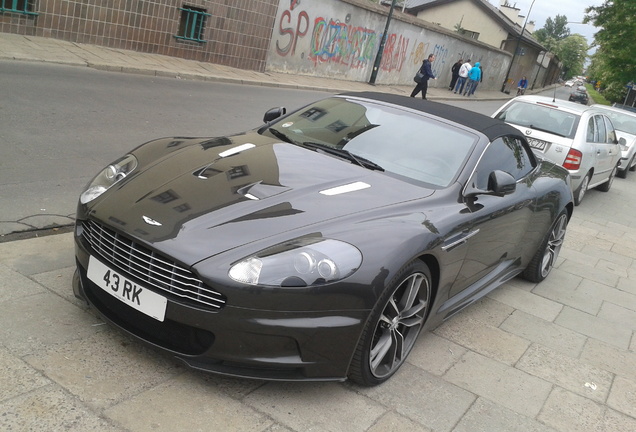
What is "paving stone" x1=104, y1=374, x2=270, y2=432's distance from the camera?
9.28ft

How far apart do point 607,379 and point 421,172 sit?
6.16 ft

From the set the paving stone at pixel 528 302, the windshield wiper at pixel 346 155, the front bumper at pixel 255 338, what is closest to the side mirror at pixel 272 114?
the windshield wiper at pixel 346 155

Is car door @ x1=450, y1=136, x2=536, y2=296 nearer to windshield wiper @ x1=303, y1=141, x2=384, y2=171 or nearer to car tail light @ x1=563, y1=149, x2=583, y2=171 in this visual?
windshield wiper @ x1=303, y1=141, x2=384, y2=171

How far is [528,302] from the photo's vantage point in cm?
564

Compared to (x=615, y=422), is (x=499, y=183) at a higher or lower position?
higher

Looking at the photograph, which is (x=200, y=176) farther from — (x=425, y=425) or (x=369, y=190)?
(x=425, y=425)

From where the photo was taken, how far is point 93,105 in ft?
33.3

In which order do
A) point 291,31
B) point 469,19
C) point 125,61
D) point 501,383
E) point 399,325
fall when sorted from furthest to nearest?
point 469,19 → point 291,31 → point 125,61 → point 501,383 → point 399,325

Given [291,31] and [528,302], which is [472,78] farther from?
[528,302]

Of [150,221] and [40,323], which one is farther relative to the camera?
[40,323]

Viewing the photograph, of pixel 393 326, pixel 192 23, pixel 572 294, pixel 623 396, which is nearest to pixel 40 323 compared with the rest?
pixel 393 326

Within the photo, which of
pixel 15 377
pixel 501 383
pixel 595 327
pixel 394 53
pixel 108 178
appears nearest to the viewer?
pixel 15 377

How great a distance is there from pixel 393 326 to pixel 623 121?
15.8 m

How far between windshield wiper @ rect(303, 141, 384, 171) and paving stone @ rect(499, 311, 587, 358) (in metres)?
1.69
